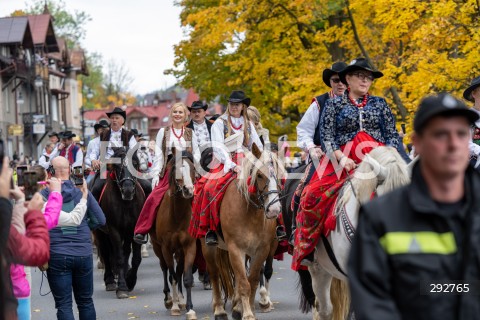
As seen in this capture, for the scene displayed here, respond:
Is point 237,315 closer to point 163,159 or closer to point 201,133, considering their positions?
point 163,159

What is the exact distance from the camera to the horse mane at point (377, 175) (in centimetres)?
715

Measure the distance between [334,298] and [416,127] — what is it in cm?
584

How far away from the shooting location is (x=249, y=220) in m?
11.4

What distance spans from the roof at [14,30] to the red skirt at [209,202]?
178 feet

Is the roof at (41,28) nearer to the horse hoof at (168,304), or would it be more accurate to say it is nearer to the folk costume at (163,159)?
the folk costume at (163,159)

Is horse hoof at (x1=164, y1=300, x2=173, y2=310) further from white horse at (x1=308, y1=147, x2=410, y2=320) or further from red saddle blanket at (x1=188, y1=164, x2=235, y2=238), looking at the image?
white horse at (x1=308, y1=147, x2=410, y2=320)

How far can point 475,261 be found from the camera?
388 cm

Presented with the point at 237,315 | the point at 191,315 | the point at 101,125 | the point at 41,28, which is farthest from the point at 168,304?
the point at 41,28

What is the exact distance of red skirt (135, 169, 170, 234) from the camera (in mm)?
13688

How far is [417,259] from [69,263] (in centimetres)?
564

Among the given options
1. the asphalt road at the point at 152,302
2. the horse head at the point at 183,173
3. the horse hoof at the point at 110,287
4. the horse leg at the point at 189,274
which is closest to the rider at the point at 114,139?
the horse hoof at the point at 110,287

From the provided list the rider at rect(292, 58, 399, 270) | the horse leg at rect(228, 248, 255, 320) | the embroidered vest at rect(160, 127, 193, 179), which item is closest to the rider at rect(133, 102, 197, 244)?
the embroidered vest at rect(160, 127, 193, 179)

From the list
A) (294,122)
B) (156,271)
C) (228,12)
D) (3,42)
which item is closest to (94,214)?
(156,271)

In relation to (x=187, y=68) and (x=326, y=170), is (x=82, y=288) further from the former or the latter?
(x=187, y=68)
